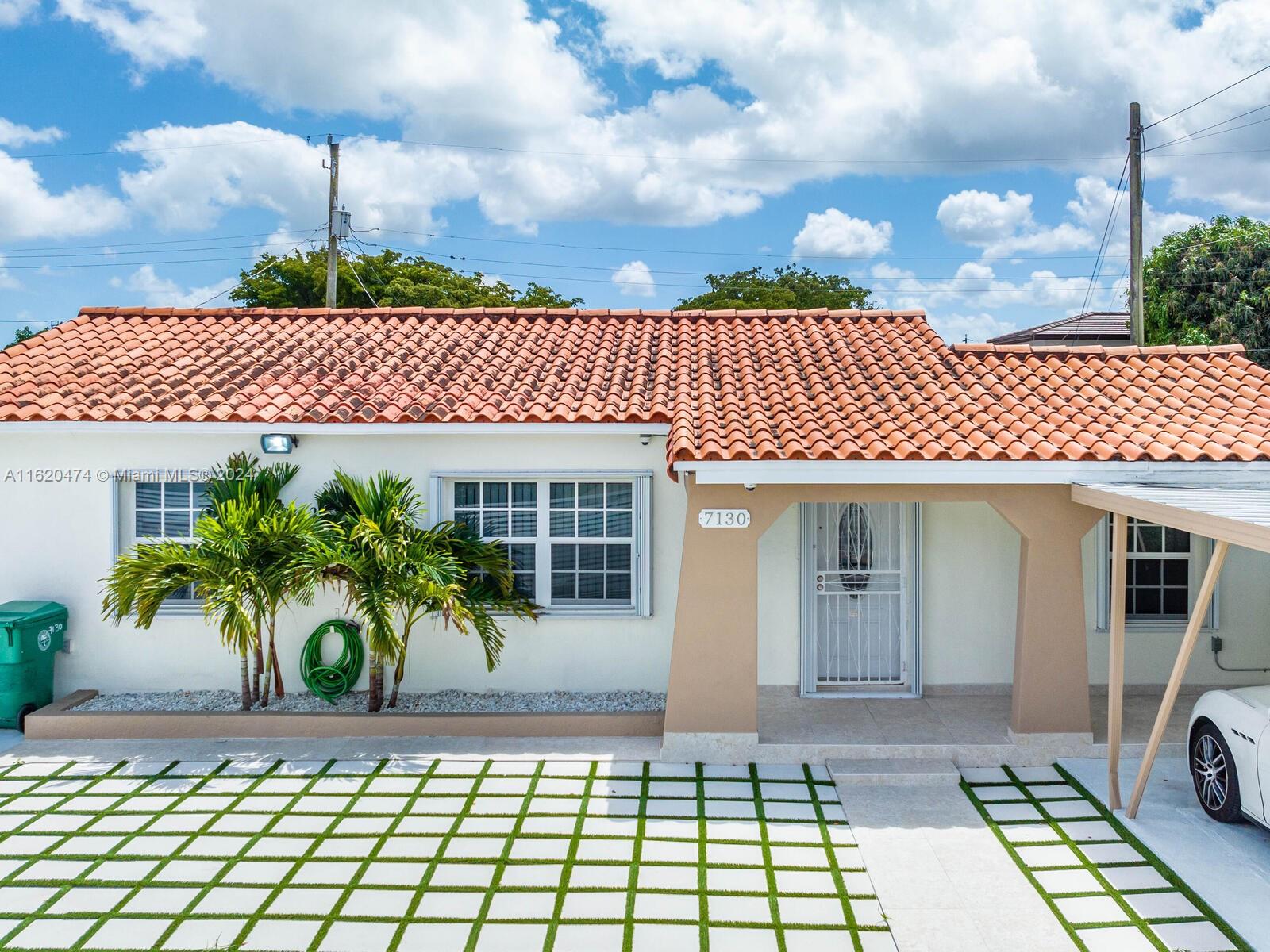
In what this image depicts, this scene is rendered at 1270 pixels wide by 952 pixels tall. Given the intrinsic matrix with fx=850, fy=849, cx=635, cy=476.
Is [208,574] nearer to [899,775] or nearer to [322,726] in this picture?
[322,726]

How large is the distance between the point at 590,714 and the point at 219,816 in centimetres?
363

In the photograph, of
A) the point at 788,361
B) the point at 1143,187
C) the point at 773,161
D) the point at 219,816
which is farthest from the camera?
the point at 773,161

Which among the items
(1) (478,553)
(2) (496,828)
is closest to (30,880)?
(2) (496,828)

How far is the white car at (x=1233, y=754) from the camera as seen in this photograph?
6562 millimetres

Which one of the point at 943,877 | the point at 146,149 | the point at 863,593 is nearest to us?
the point at 943,877

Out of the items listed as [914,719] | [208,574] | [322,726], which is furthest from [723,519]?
[208,574]

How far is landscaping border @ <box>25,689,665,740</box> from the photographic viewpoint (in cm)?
918

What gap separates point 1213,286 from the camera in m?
33.1

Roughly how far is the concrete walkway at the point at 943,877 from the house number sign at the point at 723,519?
268 cm

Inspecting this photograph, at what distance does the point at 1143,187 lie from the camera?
1817 cm

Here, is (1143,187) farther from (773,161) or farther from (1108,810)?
(773,161)

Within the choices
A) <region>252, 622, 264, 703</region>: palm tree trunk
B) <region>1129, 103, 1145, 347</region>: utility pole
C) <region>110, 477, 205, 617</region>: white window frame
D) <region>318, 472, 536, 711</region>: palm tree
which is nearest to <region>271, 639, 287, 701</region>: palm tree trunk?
<region>252, 622, 264, 703</region>: palm tree trunk

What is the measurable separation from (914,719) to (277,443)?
Answer: 789 centimetres

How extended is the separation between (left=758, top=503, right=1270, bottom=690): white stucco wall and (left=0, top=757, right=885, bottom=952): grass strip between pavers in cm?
232
